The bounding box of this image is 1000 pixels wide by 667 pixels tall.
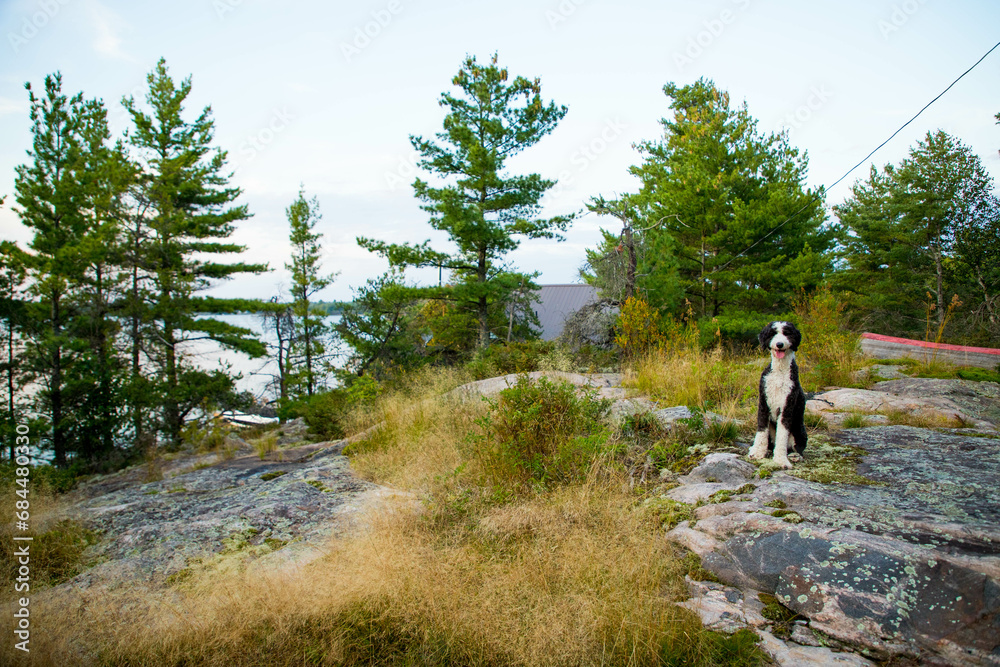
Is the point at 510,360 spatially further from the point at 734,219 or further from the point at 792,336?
the point at 734,219

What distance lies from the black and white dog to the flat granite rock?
351 mm

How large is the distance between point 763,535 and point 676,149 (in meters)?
19.9

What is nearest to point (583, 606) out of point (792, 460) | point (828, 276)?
point (792, 460)

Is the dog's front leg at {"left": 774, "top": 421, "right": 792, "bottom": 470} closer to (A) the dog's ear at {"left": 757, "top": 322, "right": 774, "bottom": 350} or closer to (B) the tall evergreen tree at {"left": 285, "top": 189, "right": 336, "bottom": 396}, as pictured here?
(A) the dog's ear at {"left": 757, "top": 322, "right": 774, "bottom": 350}

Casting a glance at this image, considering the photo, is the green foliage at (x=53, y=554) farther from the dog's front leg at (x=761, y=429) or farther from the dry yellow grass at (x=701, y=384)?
the dry yellow grass at (x=701, y=384)

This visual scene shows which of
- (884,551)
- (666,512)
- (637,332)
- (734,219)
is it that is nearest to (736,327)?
(734,219)

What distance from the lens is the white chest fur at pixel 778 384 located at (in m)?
3.66

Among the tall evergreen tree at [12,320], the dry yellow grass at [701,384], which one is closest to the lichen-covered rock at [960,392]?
the dry yellow grass at [701,384]

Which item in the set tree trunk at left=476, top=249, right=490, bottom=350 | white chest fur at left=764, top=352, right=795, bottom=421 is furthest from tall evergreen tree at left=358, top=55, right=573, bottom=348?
white chest fur at left=764, top=352, right=795, bottom=421

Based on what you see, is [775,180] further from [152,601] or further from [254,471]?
[152,601]

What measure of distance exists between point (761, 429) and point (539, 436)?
1856 mm

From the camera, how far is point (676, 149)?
64.8ft

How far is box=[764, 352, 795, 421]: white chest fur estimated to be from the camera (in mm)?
3656

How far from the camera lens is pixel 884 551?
91.3 inches
